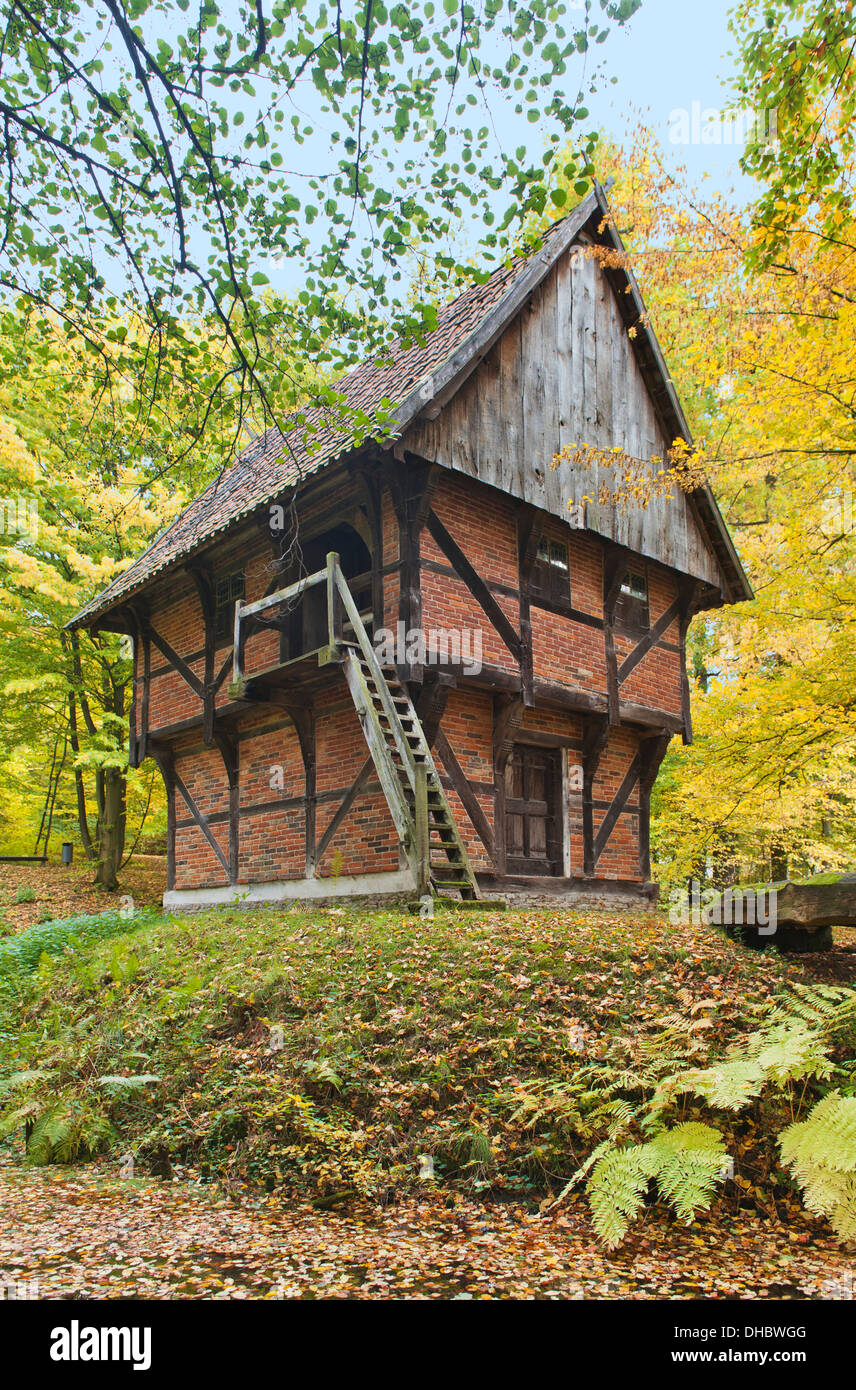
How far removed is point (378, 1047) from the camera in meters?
5.24

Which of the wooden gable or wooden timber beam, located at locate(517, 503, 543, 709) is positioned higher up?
the wooden gable

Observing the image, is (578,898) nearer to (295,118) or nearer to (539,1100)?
(539,1100)

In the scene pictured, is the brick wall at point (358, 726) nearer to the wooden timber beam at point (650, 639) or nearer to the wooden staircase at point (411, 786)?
the wooden timber beam at point (650, 639)

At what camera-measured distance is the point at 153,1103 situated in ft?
18.8

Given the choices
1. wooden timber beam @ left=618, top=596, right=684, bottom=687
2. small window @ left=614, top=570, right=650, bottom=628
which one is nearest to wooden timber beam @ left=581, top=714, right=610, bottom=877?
wooden timber beam @ left=618, top=596, right=684, bottom=687

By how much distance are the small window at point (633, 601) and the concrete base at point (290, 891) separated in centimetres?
569

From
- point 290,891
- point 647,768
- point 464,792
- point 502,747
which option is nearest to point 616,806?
point 647,768

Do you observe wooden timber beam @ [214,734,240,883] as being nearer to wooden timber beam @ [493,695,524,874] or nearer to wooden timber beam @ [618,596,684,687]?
wooden timber beam @ [493,695,524,874]

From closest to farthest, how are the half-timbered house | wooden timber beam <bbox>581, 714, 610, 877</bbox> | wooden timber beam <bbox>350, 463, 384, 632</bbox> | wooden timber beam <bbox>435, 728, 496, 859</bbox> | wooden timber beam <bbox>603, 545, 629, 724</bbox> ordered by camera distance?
the half-timbered house → wooden timber beam <bbox>350, 463, 384, 632</bbox> → wooden timber beam <bbox>435, 728, 496, 859</bbox> → wooden timber beam <bbox>581, 714, 610, 877</bbox> → wooden timber beam <bbox>603, 545, 629, 724</bbox>

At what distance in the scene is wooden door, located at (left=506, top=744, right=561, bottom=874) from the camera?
12281 mm

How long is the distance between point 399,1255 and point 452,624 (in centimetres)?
799

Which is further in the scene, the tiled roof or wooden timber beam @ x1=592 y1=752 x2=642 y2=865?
wooden timber beam @ x1=592 y1=752 x2=642 y2=865

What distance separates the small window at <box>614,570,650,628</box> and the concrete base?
224 inches

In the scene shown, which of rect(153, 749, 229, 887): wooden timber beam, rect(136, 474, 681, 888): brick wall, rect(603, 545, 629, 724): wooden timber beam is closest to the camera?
rect(136, 474, 681, 888): brick wall
